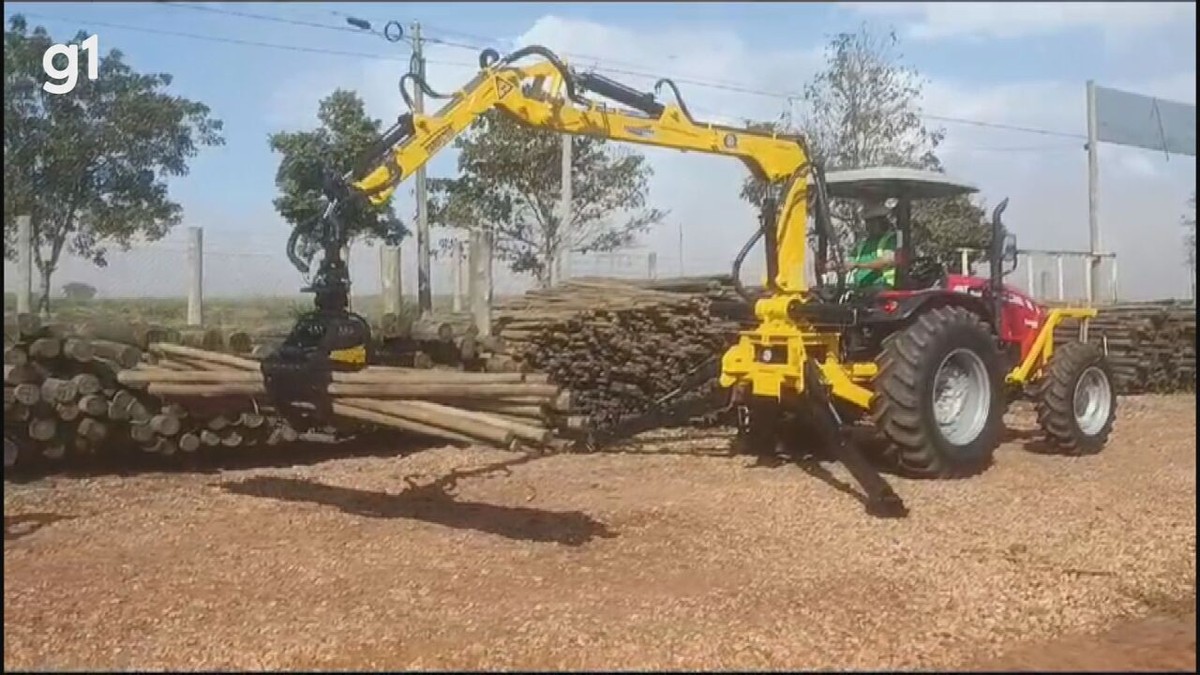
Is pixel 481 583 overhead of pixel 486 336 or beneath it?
beneath

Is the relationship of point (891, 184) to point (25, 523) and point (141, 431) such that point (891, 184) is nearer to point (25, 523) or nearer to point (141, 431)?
point (141, 431)

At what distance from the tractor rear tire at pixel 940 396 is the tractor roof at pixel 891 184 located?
3.46 feet

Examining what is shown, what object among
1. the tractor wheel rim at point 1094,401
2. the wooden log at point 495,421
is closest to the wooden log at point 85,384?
the wooden log at point 495,421

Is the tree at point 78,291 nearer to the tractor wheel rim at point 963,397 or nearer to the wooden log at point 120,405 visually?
the wooden log at point 120,405

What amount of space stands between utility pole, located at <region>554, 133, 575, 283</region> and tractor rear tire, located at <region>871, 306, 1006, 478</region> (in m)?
7.81

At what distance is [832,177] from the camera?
1076cm

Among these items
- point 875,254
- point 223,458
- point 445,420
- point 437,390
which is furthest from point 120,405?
point 875,254

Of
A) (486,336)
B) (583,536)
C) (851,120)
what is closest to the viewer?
(583,536)

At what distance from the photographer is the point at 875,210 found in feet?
35.6

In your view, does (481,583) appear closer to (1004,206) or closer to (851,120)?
(1004,206)

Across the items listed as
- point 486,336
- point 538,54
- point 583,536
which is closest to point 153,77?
point 486,336

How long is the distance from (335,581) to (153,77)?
753 centimetres

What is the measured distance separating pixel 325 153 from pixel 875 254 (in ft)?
21.7

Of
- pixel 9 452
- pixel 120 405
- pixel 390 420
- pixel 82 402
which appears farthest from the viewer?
pixel 120 405
